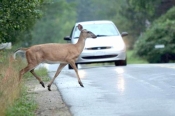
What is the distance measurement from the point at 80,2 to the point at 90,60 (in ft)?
302

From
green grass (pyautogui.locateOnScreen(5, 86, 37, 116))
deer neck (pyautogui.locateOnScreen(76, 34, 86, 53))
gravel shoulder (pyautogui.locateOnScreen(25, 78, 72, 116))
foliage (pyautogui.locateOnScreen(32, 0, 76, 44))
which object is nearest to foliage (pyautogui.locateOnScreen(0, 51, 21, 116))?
green grass (pyautogui.locateOnScreen(5, 86, 37, 116))

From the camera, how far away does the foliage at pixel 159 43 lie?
3969 cm

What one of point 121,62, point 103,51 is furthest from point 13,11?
point 121,62

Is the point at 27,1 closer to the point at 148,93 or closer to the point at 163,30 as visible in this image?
the point at 148,93

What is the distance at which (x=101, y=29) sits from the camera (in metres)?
25.2

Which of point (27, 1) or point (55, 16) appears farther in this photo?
point (55, 16)

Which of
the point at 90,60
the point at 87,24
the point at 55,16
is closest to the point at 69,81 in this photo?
the point at 90,60

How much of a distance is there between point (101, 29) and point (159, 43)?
15519 millimetres

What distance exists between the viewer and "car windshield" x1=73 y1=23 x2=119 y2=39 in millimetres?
24781

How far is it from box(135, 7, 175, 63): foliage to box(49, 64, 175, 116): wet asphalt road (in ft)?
61.7

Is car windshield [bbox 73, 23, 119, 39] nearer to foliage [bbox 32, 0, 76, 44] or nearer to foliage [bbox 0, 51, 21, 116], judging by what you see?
foliage [bbox 0, 51, 21, 116]

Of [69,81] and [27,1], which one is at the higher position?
[27,1]

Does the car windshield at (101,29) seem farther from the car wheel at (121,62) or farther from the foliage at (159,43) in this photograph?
the foliage at (159,43)

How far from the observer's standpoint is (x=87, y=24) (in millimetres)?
25484
